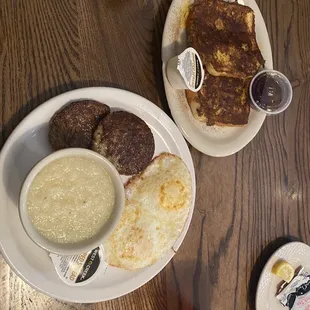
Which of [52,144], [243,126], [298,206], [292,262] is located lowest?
[292,262]

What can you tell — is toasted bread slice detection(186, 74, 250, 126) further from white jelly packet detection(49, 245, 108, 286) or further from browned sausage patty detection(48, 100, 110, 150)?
white jelly packet detection(49, 245, 108, 286)

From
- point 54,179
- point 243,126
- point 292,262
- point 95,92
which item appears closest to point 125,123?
point 95,92

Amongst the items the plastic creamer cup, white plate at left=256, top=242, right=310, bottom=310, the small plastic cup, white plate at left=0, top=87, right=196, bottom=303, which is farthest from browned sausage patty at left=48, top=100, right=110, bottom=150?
white plate at left=256, top=242, right=310, bottom=310

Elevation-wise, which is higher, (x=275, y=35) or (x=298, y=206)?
(x=275, y=35)

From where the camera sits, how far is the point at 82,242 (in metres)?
1.08

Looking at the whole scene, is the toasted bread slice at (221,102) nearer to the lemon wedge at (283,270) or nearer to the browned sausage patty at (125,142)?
the browned sausage patty at (125,142)

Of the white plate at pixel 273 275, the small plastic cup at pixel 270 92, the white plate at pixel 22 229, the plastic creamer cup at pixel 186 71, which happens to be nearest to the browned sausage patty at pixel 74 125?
the white plate at pixel 22 229

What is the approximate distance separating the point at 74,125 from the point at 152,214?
38 cm

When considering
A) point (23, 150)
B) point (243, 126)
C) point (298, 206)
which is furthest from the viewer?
point (298, 206)

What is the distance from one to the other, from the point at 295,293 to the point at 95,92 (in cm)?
109

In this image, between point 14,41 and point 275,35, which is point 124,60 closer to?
point 14,41

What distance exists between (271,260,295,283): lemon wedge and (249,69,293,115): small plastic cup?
0.57 meters

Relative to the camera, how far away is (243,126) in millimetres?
1615

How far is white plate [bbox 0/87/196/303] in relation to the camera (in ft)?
3.71
